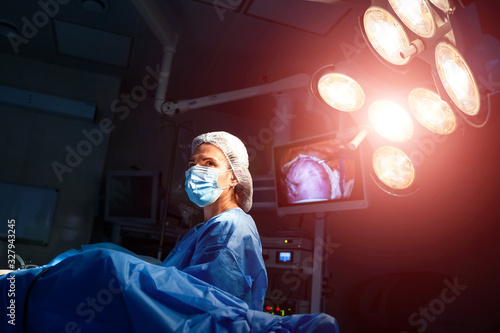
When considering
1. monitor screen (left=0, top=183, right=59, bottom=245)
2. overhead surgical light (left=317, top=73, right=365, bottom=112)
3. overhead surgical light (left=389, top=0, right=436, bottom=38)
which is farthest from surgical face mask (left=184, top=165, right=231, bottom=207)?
monitor screen (left=0, top=183, right=59, bottom=245)

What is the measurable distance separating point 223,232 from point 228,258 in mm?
124

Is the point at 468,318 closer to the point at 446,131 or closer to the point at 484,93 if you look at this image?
the point at 446,131

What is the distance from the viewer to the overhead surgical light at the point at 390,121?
1.54 meters

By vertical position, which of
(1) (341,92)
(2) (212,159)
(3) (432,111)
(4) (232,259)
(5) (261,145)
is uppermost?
(5) (261,145)

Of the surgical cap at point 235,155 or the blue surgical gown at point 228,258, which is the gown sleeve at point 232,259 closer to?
the blue surgical gown at point 228,258

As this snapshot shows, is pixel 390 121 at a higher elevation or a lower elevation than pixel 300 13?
lower

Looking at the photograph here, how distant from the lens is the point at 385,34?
1302 millimetres

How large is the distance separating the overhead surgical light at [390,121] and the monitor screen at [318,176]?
4.87 feet

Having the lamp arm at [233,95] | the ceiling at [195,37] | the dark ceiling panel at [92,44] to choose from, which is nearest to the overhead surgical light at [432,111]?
the ceiling at [195,37]

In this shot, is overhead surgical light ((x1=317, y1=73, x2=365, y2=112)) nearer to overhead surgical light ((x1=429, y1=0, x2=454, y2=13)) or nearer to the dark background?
overhead surgical light ((x1=429, y1=0, x2=454, y2=13))

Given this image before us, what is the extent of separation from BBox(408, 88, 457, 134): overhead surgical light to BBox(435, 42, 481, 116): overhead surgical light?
0.17 meters

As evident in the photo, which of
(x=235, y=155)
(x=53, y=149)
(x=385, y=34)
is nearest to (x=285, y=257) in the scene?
(x=235, y=155)

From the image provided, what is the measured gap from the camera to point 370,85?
158 cm

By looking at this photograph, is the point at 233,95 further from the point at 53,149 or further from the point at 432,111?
the point at 432,111
